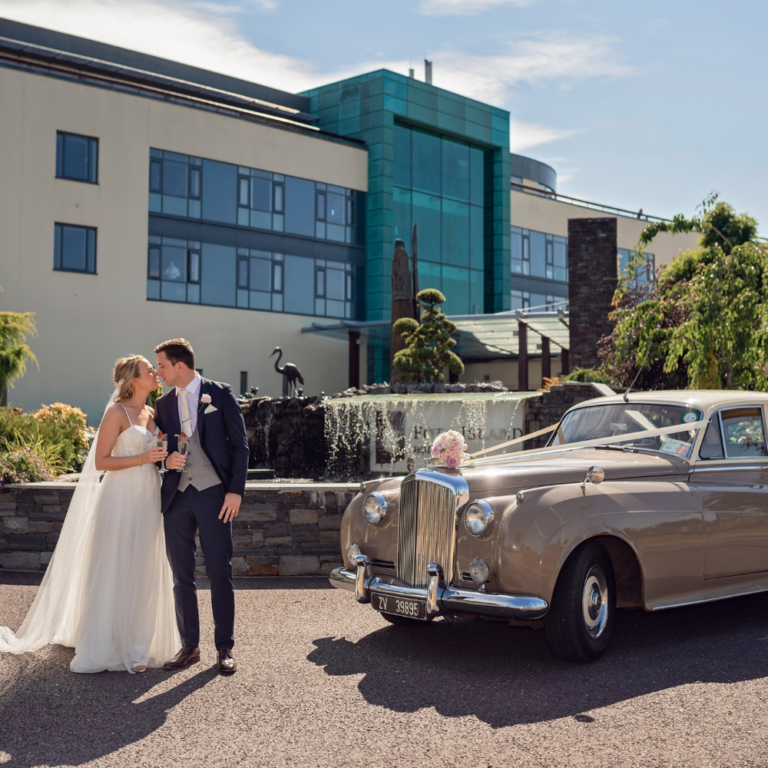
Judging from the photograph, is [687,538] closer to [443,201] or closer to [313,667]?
[313,667]

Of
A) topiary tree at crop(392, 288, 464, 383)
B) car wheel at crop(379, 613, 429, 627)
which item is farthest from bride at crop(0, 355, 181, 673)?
topiary tree at crop(392, 288, 464, 383)

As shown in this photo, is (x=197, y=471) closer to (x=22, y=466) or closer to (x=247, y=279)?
(x=22, y=466)

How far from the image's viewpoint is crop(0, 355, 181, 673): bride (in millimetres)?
5895

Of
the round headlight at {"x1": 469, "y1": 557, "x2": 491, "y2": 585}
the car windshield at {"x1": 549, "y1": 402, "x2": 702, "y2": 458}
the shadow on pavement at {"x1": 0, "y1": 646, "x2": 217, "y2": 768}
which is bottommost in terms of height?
the shadow on pavement at {"x1": 0, "y1": 646, "x2": 217, "y2": 768}

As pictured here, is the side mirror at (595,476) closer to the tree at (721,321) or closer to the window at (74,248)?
the tree at (721,321)

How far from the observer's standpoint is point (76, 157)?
32219 millimetres

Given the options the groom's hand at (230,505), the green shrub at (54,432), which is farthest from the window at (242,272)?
the groom's hand at (230,505)

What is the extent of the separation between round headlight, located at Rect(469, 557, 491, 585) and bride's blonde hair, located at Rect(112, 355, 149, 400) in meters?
2.55

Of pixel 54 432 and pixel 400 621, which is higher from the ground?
pixel 54 432

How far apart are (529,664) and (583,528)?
946mm

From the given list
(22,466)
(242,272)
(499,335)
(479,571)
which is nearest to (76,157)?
(242,272)

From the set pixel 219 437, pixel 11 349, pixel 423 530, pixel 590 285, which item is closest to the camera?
pixel 219 437

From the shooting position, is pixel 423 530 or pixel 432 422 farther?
pixel 432 422

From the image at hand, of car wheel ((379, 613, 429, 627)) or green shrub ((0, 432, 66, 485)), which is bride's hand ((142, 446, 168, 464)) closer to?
car wheel ((379, 613, 429, 627))
